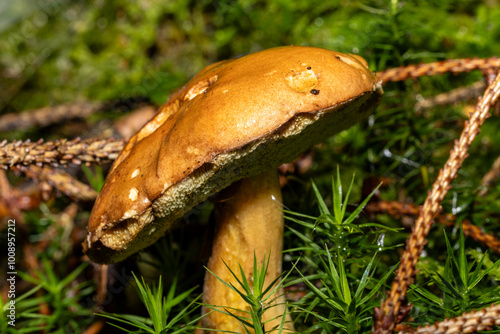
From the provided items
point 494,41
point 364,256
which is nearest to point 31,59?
point 364,256

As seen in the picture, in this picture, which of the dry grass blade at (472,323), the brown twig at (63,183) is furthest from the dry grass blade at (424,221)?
the brown twig at (63,183)

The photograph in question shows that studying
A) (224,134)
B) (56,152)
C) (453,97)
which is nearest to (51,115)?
(56,152)

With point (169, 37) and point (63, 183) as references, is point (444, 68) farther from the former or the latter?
point (169, 37)

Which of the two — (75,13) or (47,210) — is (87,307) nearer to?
(47,210)

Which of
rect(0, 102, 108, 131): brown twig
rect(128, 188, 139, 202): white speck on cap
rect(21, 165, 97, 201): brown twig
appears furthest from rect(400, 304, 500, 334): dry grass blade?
rect(0, 102, 108, 131): brown twig

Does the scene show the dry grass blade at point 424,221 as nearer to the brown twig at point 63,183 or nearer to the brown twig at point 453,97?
the brown twig at point 453,97
